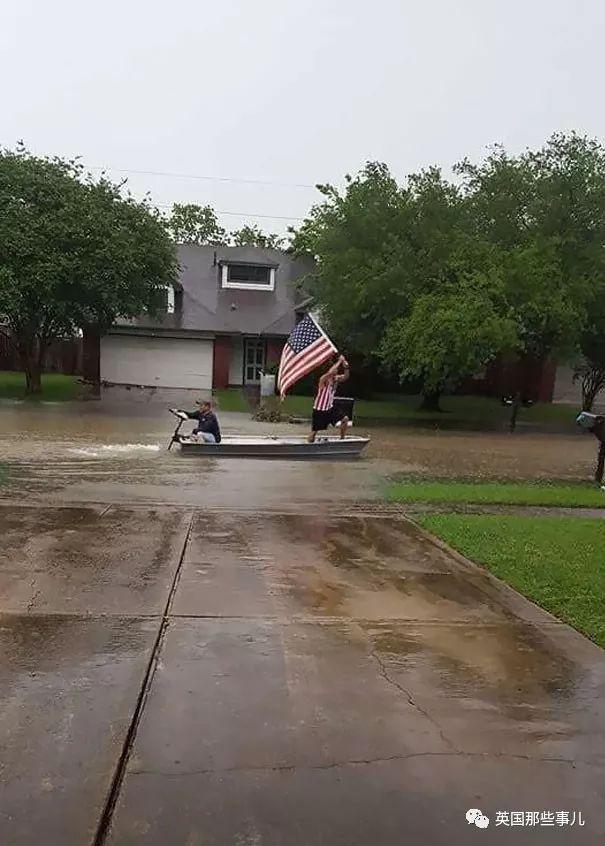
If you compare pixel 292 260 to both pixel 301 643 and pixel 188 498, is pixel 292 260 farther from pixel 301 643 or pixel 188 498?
pixel 301 643

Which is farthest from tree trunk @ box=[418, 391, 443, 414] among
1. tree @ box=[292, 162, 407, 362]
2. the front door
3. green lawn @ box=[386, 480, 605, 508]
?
green lawn @ box=[386, 480, 605, 508]

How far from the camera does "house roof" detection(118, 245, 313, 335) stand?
37.3 m

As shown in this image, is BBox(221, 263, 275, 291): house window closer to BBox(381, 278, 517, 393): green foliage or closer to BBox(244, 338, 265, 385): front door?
BBox(244, 338, 265, 385): front door

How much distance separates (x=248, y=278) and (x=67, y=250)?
1513 centimetres

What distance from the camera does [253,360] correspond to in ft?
129

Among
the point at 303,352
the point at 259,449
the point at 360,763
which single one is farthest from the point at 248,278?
the point at 360,763

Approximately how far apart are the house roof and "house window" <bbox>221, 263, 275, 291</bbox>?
265mm

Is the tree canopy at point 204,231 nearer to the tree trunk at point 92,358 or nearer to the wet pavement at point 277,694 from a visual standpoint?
the tree trunk at point 92,358

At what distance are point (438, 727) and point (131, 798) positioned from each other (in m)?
1.52

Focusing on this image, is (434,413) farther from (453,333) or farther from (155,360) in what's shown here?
(155,360)

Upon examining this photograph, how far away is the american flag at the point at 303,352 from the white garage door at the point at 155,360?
858 inches

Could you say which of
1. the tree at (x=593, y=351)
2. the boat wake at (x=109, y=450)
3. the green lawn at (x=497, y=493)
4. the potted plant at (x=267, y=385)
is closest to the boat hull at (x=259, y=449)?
the boat wake at (x=109, y=450)

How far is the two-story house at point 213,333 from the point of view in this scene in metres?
37.2

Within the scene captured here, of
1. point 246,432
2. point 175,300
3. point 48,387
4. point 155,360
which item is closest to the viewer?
point 246,432
